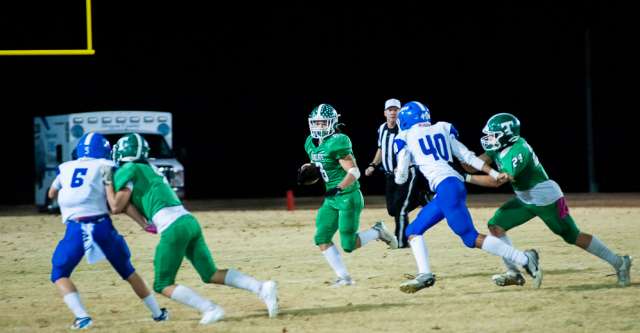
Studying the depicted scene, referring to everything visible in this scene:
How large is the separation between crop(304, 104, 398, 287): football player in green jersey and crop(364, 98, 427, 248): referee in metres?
2.44

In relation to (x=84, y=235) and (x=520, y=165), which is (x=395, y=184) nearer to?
(x=520, y=165)

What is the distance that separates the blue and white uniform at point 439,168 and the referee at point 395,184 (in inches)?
129

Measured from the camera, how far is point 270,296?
834cm

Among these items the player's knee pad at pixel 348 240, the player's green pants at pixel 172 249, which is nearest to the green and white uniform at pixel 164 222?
the player's green pants at pixel 172 249

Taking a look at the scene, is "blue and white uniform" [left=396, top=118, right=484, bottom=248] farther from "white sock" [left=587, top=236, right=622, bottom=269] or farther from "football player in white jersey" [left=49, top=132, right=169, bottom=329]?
"football player in white jersey" [left=49, top=132, right=169, bottom=329]

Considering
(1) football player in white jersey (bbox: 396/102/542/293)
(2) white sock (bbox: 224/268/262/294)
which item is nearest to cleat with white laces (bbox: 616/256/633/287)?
(1) football player in white jersey (bbox: 396/102/542/293)

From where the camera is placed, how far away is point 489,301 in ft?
29.6

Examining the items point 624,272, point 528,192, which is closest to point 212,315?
point 528,192

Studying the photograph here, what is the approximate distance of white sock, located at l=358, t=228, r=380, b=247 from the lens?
427 inches

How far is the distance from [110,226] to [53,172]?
16.5m

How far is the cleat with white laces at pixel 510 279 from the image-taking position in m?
9.73

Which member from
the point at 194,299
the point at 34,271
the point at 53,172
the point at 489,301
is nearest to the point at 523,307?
the point at 489,301

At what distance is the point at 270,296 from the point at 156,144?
16.8m

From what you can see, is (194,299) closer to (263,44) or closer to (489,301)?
(489,301)
